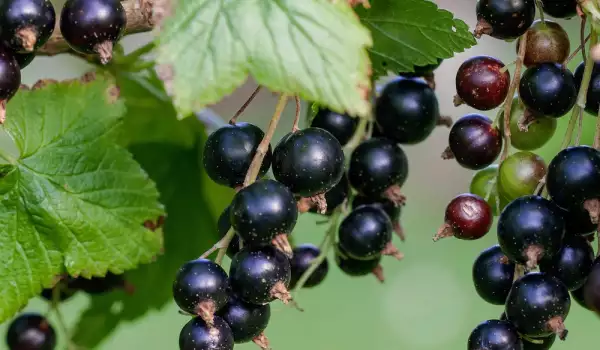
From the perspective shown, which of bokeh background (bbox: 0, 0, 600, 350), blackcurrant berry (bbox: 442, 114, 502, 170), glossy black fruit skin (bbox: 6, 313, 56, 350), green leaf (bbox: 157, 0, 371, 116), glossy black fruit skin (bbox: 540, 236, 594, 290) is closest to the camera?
green leaf (bbox: 157, 0, 371, 116)

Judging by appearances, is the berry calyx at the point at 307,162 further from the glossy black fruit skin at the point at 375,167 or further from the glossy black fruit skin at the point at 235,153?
the glossy black fruit skin at the point at 375,167

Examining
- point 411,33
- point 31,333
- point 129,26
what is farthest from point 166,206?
point 411,33

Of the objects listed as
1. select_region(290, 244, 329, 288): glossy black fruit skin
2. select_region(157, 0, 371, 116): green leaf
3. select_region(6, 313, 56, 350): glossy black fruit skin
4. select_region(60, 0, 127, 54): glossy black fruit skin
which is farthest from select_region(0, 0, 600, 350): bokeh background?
select_region(157, 0, 371, 116): green leaf

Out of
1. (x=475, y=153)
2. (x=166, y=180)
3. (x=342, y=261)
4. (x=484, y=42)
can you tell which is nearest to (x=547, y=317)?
(x=475, y=153)

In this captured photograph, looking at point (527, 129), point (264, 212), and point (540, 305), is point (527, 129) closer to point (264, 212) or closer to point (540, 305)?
point (540, 305)

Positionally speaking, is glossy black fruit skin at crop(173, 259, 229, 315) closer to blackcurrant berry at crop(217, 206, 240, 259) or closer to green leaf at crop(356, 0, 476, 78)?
blackcurrant berry at crop(217, 206, 240, 259)

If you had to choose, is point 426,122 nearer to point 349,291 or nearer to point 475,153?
point 475,153
